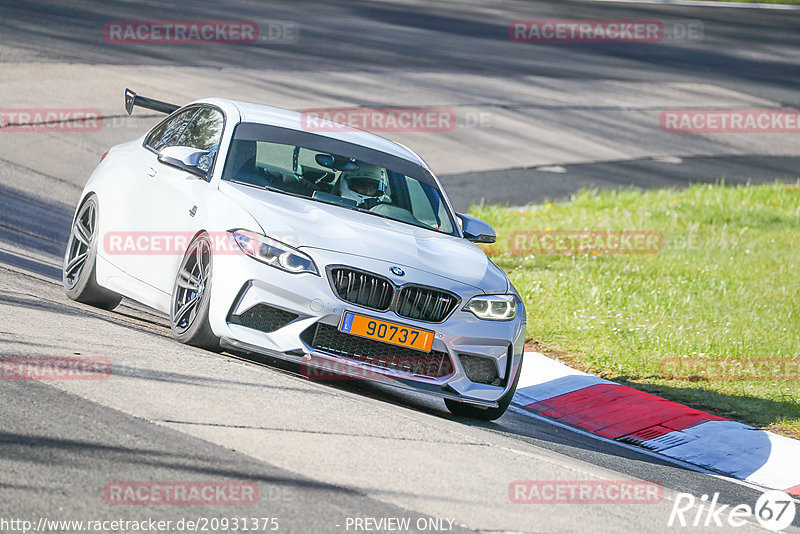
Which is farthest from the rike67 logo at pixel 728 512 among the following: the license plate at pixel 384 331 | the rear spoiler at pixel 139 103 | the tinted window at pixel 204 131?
the rear spoiler at pixel 139 103

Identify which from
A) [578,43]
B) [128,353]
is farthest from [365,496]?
[578,43]

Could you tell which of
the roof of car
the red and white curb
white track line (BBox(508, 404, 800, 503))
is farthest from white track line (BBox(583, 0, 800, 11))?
white track line (BBox(508, 404, 800, 503))

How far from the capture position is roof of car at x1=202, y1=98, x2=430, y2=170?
820 cm

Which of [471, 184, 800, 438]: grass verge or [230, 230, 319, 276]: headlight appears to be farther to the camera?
[471, 184, 800, 438]: grass verge

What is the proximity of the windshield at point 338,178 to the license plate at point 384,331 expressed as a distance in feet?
4.11

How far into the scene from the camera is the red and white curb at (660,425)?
7703 millimetres

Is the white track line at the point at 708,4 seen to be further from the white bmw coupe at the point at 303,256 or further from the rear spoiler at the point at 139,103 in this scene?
the white bmw coupe at the point at 303,256

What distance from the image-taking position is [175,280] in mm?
7297

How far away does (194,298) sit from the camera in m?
7.04

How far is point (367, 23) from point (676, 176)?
11.2 m

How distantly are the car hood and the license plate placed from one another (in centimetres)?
40

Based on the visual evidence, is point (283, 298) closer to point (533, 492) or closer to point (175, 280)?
point (175, 280)

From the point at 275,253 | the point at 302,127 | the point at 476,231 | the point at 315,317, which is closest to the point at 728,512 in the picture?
the point at 315,317

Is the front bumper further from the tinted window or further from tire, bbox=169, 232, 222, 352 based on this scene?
the tinted window
